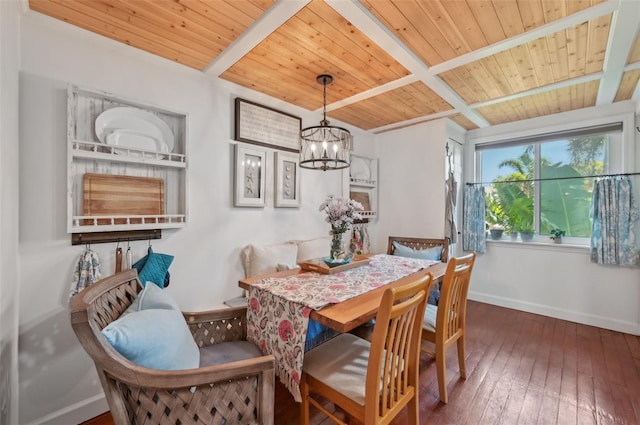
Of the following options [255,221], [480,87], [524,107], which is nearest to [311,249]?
[255,221]

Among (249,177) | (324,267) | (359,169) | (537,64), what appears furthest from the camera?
(359,169)

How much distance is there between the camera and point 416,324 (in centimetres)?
137

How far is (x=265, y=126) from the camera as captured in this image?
2596 mm

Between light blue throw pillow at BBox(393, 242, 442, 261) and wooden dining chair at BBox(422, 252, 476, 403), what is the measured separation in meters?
0.69

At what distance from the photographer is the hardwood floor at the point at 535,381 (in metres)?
1.66

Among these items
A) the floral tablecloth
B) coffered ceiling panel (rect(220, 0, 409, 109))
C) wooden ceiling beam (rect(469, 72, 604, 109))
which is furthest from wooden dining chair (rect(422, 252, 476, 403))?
wooden ceiling beam (rect(469, 72, 604, 109))

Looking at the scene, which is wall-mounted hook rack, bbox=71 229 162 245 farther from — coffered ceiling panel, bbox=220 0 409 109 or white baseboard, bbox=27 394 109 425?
coffered ceiling panel, bbox=220 0 409 109

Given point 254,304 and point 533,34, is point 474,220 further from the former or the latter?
point 254,304

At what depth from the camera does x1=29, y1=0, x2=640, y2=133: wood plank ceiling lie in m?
1.50

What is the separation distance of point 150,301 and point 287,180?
5.97 ft

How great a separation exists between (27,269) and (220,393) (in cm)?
139

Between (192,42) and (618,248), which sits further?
(618,248)

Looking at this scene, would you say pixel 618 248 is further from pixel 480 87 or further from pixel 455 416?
pixel 455 416

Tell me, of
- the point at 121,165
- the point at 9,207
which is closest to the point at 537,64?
the point at 121,165
